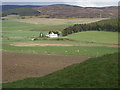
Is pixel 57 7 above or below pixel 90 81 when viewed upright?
above

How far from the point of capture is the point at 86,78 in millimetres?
16781

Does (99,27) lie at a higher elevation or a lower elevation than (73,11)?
lower

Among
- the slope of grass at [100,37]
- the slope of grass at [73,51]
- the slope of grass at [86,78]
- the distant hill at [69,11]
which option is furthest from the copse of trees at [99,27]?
the distant hill at [69,11]

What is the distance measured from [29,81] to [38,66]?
36.5 ft

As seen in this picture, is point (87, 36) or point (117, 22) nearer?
point (87, 36)

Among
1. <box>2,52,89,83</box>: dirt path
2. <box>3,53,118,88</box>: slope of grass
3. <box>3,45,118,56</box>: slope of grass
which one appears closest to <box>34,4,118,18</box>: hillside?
<box>3,45,118,56</box>: slope of grass

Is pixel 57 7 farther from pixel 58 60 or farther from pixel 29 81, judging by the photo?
pixel 29 81

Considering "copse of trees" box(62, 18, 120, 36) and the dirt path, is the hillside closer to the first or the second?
"copse of trees" box(62, 18, 120, 36)

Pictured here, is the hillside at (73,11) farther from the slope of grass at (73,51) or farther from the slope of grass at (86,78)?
the slope of grass at (86,78)

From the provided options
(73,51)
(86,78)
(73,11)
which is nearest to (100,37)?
(73,51)

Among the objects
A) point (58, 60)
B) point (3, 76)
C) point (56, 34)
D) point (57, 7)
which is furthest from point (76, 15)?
point (3, 76)

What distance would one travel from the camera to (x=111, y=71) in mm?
17047

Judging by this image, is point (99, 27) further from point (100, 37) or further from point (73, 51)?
point (73, 51)

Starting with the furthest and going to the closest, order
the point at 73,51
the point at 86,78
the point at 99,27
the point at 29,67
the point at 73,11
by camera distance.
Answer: the point at 73,11 < the point at 99,27 < the point at 73,51 < the point at 29,67 < the point at 86,78
